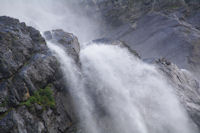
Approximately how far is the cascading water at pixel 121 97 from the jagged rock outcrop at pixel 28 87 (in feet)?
4.06

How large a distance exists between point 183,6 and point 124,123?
3070 cm

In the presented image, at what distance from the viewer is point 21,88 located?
444 inches

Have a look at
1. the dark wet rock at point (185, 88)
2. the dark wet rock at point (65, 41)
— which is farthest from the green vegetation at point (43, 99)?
the dark wet rock at point (185, 88)

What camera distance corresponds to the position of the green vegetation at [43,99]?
11.3 meters

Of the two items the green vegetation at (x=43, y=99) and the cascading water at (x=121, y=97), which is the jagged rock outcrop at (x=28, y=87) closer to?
the green vegetation at (x=43, y=99)

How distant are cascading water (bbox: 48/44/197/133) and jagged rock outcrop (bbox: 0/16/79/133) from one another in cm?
124

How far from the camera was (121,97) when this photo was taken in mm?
14805

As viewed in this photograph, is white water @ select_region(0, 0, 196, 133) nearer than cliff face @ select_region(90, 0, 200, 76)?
Yes

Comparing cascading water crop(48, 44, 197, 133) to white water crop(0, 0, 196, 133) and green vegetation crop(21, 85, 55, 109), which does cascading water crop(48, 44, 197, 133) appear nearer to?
white water crop(0, 0, 196, 133)

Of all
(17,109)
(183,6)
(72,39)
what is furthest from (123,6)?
(17,109)

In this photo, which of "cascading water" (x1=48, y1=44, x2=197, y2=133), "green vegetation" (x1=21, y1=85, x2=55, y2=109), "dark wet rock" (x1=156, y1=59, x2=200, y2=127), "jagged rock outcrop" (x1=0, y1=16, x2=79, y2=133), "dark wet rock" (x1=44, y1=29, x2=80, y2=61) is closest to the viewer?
"jagged rock outcrop" (x1=0, y1=16, x2=79, y2=133)

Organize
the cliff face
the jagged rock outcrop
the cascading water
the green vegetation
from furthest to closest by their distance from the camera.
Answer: the cliff face → the cascading water → the green vegetation → the jagged rock outcrop

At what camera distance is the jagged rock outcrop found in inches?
408

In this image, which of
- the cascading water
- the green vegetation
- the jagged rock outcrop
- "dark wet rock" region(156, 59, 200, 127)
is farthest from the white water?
the green vegetation
